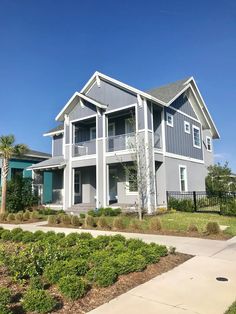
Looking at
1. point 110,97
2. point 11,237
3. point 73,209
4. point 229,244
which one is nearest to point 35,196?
point 73,209

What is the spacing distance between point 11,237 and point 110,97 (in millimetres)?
12649

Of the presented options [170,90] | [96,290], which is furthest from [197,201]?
[96,290]

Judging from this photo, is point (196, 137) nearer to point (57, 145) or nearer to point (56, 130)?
point (57, 145)

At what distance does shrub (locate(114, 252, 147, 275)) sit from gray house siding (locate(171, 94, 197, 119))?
1621 cm

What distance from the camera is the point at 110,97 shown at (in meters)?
19.7

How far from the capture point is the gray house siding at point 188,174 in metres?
19.1

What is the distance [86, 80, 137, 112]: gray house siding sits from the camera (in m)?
18.6

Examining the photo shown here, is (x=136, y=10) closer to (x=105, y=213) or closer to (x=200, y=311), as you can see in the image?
(x=105, y=213)

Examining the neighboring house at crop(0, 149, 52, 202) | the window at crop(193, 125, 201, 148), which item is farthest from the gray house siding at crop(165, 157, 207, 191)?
the neighboring house at crop(0, 149, 52, 202)

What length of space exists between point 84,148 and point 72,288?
16.7 meters

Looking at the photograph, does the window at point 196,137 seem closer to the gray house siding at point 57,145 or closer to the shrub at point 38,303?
the gray house siding at point 57,145

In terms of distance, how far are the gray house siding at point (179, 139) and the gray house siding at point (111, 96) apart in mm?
3101

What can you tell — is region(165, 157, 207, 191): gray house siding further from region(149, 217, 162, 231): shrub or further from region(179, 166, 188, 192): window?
region(149, 217, 162, 231): shrub

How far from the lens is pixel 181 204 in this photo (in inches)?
704
